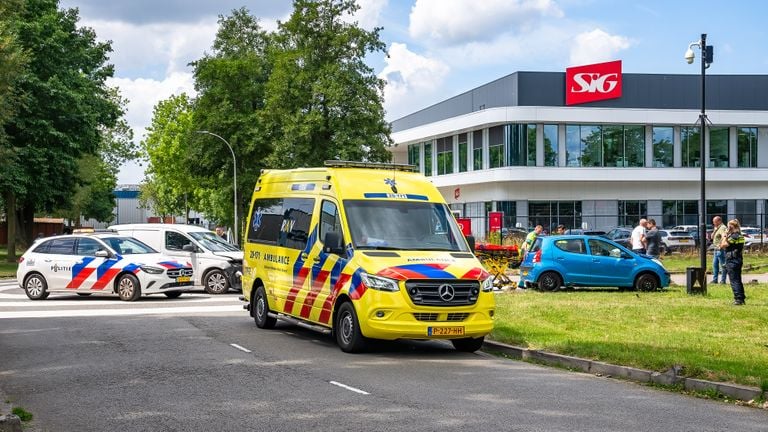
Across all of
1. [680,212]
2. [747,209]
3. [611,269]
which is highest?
[747,209]

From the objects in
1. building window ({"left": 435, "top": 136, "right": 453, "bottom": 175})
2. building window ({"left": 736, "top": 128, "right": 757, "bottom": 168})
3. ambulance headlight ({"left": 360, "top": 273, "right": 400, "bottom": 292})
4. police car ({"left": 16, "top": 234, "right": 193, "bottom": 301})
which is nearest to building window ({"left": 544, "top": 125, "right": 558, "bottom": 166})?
building window ({"left": 435, "top": 136, "right": 453, "bottom": 175})

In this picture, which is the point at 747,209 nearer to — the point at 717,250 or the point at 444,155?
the point at 444,155

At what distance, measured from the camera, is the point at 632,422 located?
27.0 ft

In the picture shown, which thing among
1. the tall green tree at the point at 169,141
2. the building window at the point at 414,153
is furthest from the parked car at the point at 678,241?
the tall green tree at the point at 169,141

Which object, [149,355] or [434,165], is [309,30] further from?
[149,355]

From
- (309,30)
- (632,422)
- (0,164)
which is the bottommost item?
(632,422)

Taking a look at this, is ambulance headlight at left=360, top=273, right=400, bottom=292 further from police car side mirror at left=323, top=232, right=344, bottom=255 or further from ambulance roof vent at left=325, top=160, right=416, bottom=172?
ambulance roof vent at left=325, top=160, right=416, bottom=172

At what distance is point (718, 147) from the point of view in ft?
200

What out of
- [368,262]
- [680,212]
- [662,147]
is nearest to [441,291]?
[368,262]

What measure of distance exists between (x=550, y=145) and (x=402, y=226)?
1831 inches

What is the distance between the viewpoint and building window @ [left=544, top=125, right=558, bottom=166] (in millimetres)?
58094

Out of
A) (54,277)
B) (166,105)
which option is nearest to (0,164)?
(54,277)

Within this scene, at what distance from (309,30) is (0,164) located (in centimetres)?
2286

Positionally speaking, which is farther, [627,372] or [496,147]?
[496,147]
